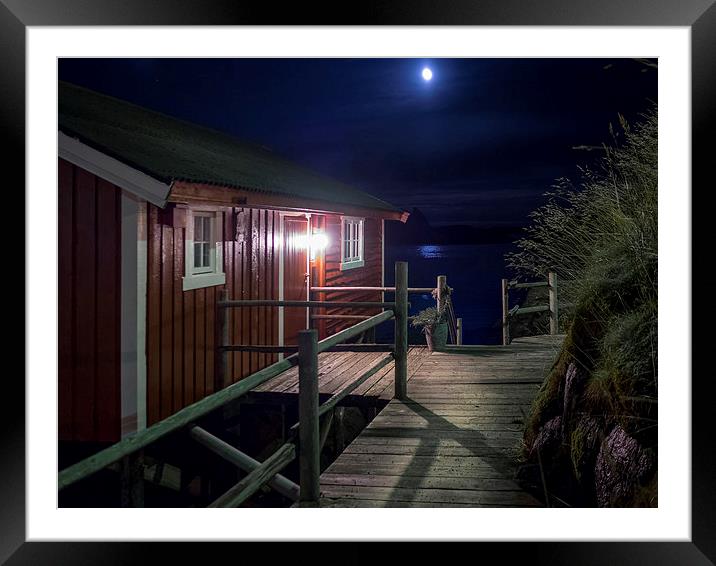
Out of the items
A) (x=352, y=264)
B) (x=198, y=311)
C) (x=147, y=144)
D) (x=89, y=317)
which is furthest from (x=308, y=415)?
(x=352, y=264)

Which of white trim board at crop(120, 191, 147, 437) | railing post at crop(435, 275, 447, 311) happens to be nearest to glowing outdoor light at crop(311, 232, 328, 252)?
railing post at crop(435, 275, 447, 311)

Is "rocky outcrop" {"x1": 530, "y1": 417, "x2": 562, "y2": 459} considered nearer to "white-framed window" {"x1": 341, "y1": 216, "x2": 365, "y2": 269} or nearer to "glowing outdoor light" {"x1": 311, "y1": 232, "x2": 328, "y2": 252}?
"glowing outdoor light" {"x1": 311, "y1": 232, "x2": 328, "y2": 252}

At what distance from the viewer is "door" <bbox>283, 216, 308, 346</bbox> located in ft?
29.3

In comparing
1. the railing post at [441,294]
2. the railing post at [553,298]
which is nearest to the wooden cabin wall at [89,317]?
the railing post at [441,294]

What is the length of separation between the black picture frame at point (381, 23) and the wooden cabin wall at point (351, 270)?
7.74 meters

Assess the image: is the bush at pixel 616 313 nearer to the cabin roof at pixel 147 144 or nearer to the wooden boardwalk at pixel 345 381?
the wooden boardwalk at pixel 345 381

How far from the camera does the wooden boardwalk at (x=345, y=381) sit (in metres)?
6.66

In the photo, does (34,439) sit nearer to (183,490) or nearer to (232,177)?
(183,490)

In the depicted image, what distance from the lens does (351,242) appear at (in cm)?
1232

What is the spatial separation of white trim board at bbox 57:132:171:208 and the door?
3676 millimetres

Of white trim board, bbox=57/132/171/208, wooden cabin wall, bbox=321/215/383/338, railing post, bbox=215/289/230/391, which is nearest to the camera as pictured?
white trim board, bbox=57/132/171/208

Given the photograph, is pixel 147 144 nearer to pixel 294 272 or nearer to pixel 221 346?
pixel 221 346

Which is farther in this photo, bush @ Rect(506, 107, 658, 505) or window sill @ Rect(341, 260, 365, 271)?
window sill @ Rect(341, 260, 365, 271)

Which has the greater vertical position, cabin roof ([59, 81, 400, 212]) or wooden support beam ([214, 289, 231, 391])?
cabin roof ([59, 81, 400, 212])
